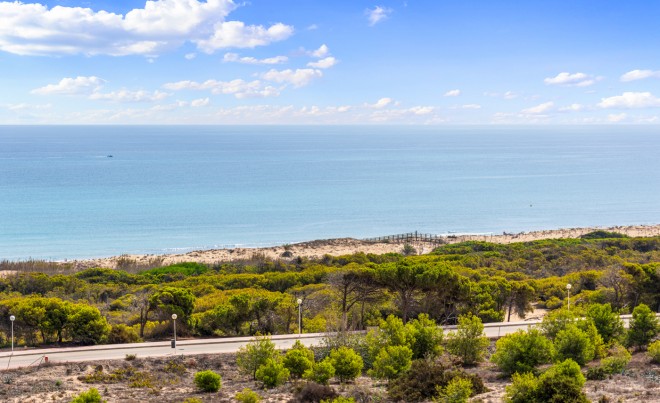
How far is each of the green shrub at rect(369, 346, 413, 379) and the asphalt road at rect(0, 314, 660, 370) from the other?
4198 mm

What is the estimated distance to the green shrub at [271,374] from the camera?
17.9 m

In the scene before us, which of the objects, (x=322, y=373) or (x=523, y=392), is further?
(x=322, y=373)

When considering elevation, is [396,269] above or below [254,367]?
above

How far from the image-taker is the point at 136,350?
22.2m

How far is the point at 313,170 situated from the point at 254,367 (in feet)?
379

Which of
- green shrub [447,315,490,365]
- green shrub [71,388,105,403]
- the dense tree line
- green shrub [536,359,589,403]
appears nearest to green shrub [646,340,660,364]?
green shrub [447,315,490,365]

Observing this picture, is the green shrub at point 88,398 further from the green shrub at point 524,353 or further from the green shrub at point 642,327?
the green shrub at point 642,327

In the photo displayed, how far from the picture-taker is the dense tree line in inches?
917

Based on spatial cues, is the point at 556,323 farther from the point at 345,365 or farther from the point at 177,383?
the point at 177,383

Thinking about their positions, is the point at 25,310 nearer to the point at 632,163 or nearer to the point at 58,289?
the point at 58,289

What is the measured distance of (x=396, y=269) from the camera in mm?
24859

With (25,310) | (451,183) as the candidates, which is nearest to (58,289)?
(25,310)

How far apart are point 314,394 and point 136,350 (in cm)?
882

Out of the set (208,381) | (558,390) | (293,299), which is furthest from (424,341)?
(293,299)
